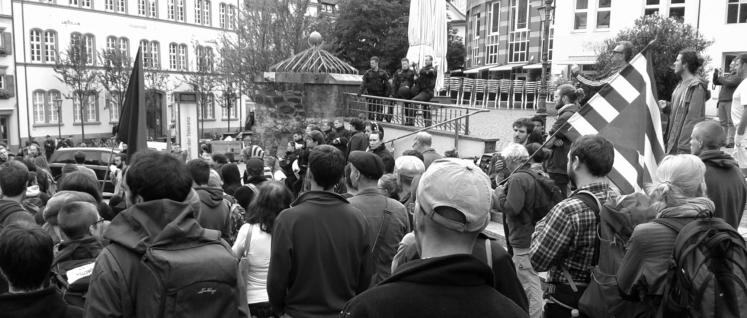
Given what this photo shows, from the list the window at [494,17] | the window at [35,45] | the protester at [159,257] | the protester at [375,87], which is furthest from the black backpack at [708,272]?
the window at [494,17]

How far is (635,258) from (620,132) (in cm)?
181

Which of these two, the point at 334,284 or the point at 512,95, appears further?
the point at 512,95

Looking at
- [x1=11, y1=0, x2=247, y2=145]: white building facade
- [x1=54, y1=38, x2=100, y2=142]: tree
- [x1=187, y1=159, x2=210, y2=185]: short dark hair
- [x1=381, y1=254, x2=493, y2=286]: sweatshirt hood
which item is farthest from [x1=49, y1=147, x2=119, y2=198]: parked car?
[x1=54, y1=38, x2=100, y2=142]: tree

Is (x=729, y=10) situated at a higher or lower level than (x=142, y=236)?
higher

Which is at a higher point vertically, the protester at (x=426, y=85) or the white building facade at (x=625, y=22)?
the white building facade at (x=625, y=22)

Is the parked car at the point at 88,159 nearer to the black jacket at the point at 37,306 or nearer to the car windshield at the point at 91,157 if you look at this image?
the car windshield at the point at 91,157

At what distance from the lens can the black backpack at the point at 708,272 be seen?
308cm

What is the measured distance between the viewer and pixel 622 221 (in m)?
3.65

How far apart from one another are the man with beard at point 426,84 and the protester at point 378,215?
9.94 m

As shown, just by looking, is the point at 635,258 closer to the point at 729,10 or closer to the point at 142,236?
the point at 142,236

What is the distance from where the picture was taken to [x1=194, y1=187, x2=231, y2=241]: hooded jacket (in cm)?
485

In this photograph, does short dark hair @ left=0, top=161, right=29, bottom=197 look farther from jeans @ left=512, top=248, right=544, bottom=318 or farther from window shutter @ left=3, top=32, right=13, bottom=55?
window shutter @ left=3, top=32, right=13, bottom=55

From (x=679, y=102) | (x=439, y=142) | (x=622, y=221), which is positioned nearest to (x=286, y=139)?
(x=439, y=142)

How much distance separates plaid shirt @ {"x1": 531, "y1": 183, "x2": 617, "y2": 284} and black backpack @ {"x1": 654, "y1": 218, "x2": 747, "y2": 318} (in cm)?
58
